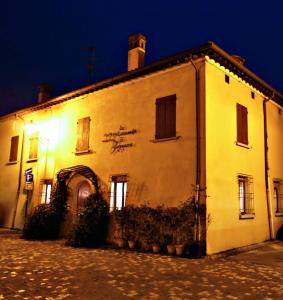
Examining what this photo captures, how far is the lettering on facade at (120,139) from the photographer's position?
467 inches

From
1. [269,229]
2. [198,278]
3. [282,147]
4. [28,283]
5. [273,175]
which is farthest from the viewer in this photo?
[282,147]

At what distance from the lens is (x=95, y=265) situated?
7.97 metres

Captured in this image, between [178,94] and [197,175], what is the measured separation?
2728 mm

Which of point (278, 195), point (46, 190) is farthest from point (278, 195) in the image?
point (46, 190)

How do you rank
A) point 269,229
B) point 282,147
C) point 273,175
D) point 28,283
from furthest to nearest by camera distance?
point 282,147 → point 273,175 → point 269,229 → point 28,283

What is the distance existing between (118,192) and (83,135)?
10.2 feet

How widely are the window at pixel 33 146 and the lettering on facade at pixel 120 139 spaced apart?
5.12m

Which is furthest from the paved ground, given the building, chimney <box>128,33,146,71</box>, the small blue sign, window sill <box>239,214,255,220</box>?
chimney <box>128,33,146,71</box>

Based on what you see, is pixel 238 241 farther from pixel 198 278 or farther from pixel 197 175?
pixel 198 278

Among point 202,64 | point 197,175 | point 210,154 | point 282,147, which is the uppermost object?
point 202,64

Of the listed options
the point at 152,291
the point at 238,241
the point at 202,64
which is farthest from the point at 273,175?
the point at 152,291

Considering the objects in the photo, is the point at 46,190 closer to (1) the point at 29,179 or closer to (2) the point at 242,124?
(1) the point at 29,179

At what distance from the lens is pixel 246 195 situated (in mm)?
11617

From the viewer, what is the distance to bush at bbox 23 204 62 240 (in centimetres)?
1283
